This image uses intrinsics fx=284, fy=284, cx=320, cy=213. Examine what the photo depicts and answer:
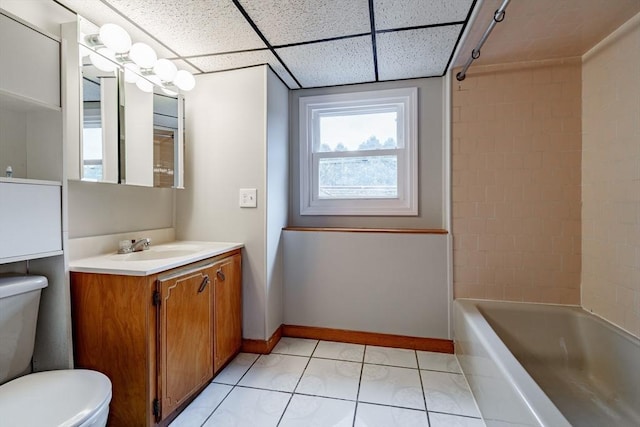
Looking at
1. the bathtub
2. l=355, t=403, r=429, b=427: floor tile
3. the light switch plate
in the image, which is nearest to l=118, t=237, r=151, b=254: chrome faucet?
the light switch plate

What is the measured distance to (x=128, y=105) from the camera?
167cm

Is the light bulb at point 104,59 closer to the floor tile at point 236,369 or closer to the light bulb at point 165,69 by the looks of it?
the light bulb at point 165,69

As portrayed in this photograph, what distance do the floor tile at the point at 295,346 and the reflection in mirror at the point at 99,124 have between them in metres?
1.55

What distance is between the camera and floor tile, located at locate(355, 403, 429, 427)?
137 centimetres

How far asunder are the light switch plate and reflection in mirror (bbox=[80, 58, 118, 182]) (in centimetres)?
73

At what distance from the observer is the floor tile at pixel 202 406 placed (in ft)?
4.54

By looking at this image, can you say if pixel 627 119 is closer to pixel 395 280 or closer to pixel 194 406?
pixel 395 280

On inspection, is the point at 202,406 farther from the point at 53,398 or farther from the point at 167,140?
the point at 167,140

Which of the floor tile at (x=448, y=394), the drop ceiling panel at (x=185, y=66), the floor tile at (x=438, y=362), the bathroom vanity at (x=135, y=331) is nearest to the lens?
the bathroom vanity at (x=135, y=331)

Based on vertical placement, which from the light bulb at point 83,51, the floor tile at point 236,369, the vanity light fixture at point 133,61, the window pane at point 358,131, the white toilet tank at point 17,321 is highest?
the vanity light fixture at point 133,61

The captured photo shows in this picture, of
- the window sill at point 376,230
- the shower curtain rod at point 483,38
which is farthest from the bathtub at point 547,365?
the shower curtain rod at point 483,38

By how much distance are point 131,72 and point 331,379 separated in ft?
7.18

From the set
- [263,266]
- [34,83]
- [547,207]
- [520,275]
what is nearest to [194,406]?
[263,266]

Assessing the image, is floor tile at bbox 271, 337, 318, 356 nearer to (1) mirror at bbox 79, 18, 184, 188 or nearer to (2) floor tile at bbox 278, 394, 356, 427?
(2) floor tile at bbox 278, 394, 356, 427
